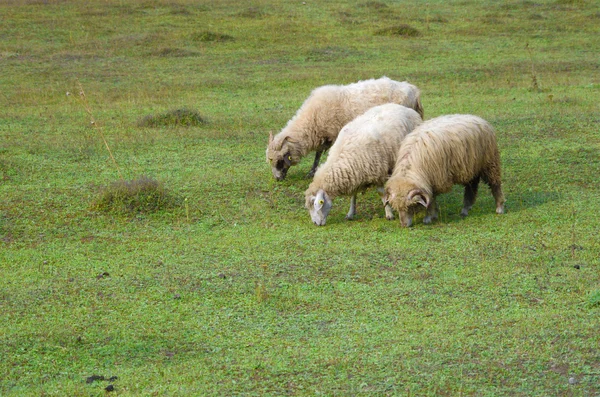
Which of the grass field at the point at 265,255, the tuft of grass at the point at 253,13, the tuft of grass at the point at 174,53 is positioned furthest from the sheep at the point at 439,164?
the tuft of grass at the point at 253,13

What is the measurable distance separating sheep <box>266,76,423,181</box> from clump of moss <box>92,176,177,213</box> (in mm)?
1988

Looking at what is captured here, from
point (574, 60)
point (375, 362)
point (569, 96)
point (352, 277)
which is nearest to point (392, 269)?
point (352, 277)

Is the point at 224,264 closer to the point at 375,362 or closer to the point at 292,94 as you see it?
the point at 375,362

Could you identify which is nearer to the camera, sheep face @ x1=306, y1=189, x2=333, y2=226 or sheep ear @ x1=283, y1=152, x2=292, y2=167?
sheep face @ x1=306, y1=189, x2=333, y2=226

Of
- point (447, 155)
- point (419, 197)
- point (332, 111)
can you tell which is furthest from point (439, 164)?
point (332, 111)

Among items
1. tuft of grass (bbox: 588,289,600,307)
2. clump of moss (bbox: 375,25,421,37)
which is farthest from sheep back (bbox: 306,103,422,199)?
clump of moss (bbox: 375,25,421,37)

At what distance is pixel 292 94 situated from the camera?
59.1 ft

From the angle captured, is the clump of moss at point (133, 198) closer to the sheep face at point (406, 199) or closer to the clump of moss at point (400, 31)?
the sheep face at point (406, 199)

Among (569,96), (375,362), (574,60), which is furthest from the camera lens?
(574,60)

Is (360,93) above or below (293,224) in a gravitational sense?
above

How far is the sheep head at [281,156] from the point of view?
11.8 m

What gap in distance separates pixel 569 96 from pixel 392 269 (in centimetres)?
1003

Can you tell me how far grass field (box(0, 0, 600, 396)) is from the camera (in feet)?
20.0

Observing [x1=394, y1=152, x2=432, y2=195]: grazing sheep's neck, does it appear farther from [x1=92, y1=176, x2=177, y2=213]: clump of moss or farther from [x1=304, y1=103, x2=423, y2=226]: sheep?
[x1=92, y1=176, x2=177, y2=213]: clump of moss
